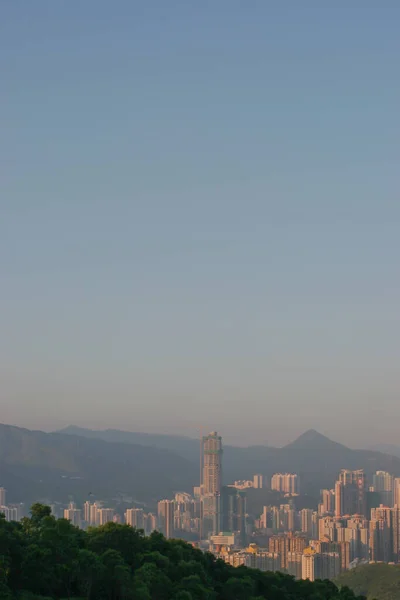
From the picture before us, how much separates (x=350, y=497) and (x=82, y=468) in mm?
42579

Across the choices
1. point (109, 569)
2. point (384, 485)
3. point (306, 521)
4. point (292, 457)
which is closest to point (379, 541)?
point (306, 521)

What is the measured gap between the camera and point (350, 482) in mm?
105500

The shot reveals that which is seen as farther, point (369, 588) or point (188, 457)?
point (188, 457)

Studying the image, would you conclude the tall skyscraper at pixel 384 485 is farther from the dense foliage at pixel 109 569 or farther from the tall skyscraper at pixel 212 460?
the dense foliage at pixel 109 569

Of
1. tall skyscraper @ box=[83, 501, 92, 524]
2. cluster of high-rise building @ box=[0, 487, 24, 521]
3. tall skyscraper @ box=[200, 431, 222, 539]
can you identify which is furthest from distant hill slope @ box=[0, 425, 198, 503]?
tall skyscraper @ box=[83, 501, 92, 524]

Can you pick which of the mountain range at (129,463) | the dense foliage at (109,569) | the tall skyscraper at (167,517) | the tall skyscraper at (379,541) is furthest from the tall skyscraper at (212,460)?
the dense foliage at (109,569)

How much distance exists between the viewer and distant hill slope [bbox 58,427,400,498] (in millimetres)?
138125

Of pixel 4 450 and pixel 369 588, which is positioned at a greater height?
pixel 4 450

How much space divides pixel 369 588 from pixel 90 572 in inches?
1308

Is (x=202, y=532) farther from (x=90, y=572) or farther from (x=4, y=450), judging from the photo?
(x=90, y=572)

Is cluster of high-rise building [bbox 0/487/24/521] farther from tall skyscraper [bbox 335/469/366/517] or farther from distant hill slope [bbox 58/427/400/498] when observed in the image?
distant hill slope [bbox 58/427/400/498]

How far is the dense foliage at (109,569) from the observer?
44.5ft

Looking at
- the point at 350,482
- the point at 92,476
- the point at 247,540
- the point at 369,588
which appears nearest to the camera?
the point at 369,588

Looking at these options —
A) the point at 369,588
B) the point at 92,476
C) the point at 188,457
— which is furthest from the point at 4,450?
the point at 369,588
